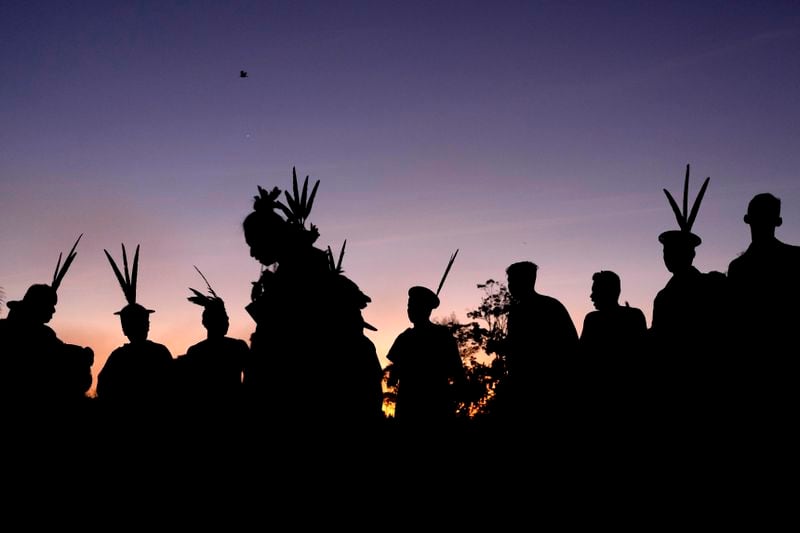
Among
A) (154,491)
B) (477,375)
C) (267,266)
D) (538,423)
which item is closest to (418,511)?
(538,423)

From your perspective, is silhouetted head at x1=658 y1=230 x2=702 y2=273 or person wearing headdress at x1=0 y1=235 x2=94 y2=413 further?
silhouetted head at x1=658 y1=230 x2=702 y2=273

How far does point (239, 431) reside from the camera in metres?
3.36

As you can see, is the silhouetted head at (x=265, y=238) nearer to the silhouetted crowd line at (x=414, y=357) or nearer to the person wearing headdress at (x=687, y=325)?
the silhouetted crowd line at (x=414, y=357)

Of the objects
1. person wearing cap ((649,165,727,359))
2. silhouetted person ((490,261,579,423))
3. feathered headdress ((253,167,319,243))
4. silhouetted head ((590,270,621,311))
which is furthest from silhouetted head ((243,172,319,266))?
silhouetted head ((590,270,621,311))

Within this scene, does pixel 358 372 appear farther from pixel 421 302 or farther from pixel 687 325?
pixel 421 302

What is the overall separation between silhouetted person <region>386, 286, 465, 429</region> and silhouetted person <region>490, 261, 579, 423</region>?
183 cm

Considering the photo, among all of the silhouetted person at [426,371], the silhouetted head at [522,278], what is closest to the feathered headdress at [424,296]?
the silhouetted person at [426,371]

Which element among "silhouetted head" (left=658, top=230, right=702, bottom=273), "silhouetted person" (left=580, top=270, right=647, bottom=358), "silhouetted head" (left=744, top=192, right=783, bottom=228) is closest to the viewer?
"silhouetted head" (left=744, top=192, right=783, bottom=228)

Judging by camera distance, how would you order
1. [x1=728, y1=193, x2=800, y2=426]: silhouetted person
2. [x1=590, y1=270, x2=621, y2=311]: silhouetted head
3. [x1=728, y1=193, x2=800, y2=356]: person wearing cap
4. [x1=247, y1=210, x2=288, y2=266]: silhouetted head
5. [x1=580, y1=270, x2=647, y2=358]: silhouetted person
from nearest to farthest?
[x1=247, y1=210, x2=288, y2=266]: silhouetted head → [x1=728, y1=193, x2=800, y2=426]: silhouetted person → [x1=728, y1=193, x2=800, y2=356]: person wearing cap → [x1=580, y1=270, x2=647, y2=358]: silhouetted person → [x1=590, y1=270, x2=621, y2=311]: silhouetted head

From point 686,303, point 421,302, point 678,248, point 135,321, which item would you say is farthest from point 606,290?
point 135,321

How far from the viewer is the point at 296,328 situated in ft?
11.5

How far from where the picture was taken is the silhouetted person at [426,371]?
7559mm

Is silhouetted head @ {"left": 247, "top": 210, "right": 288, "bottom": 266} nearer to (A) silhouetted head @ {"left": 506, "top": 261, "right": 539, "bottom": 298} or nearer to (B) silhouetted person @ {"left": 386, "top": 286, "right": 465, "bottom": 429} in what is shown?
(A) silhouetted head @ {"left": 506, "top": 261, "right": 539, "bottom": 298}

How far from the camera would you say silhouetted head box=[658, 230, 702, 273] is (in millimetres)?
5523
